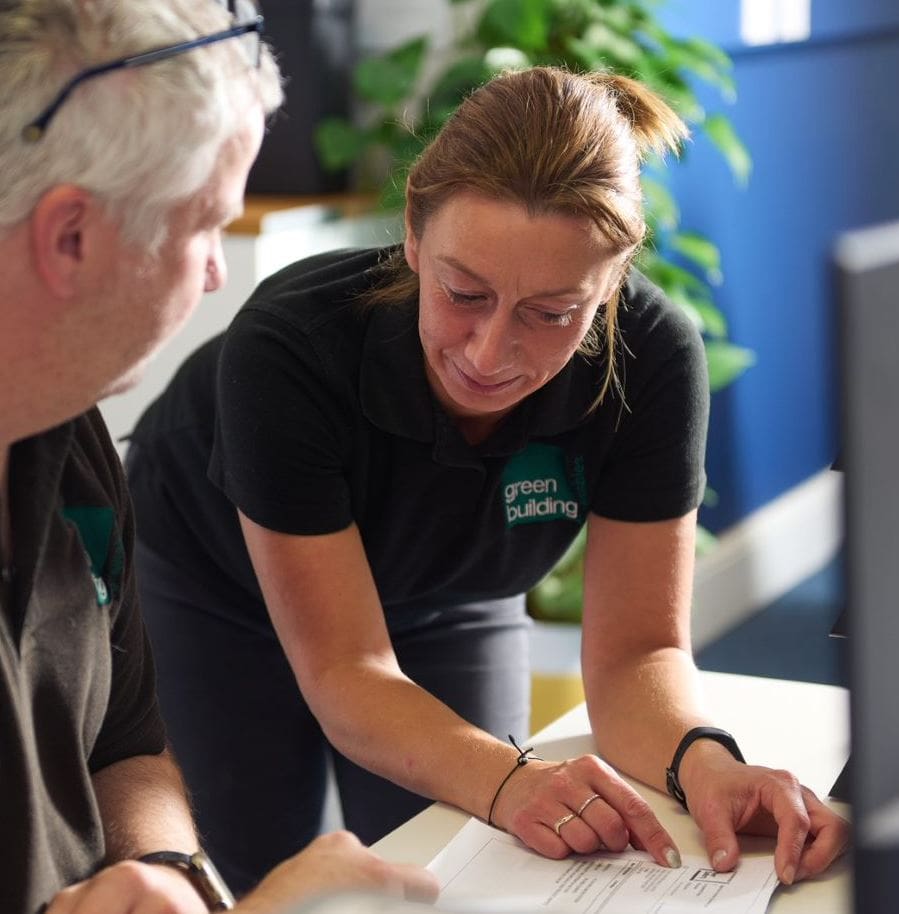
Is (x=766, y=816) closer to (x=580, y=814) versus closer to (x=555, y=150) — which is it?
(x=580, y=814)

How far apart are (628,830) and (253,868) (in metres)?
0.78

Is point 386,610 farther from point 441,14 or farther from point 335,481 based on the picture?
point 441,14

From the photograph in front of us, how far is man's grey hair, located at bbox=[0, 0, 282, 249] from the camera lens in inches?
35.2

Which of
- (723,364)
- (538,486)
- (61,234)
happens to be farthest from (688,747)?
(723,364)

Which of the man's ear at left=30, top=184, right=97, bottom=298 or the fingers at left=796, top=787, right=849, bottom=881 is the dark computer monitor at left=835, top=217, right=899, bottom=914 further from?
the fingers at left=796, top=787, right=849, bottom=881

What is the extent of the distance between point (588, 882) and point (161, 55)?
71 centimetres

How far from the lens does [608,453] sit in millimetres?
1583

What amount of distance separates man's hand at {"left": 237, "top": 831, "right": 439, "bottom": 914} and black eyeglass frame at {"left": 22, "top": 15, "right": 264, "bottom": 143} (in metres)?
0.50

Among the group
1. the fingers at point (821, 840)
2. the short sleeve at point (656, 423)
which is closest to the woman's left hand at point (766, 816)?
the fingers at point (821, 840)

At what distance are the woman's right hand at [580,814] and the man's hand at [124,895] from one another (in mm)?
306

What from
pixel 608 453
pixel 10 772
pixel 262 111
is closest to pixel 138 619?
pixel 10 772

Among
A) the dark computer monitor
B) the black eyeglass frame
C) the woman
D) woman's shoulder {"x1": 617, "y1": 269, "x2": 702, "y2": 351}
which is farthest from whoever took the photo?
woman's shoulder {"x1": 617, "y1": 269, "x2": 702, "y2": 351}

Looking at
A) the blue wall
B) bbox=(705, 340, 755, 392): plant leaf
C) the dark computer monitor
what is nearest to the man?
the dark computer monitor

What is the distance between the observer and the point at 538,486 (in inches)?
62.4
